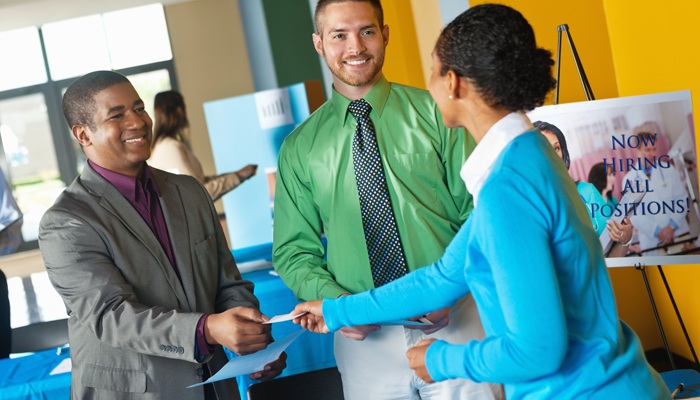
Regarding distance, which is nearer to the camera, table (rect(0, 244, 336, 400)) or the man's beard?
the man's beard

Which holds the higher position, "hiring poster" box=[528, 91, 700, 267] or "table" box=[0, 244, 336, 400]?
"hiring poster" box=[528, 91, 700, 267]

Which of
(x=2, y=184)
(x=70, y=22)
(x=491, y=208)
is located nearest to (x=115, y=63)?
(x=70, y=22)

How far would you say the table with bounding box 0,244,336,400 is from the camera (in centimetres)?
230

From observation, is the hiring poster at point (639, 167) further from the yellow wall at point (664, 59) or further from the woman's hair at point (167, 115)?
the woman's hair at point (167, 115)

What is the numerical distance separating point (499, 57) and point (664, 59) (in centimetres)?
200

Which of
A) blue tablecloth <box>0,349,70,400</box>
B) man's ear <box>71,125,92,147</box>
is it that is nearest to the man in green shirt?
man's ear <box>71,125,92,147</box>

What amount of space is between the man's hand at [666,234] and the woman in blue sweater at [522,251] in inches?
58.2

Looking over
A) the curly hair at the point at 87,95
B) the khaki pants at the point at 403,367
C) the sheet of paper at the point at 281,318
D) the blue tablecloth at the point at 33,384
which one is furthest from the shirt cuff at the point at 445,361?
the blue tablecloth at the point at 33,384

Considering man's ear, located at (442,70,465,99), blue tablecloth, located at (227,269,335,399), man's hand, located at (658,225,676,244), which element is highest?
man's ear, located at (442,70,465,99)

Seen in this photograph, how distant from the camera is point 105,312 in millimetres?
1376

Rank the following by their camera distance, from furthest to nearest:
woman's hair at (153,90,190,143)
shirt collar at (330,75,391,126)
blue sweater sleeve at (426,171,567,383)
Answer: woman's hair at (153,90,190,143) < shirt collar at (330,75,391,126) < blue sweater sleeve at (426,171,567,383)

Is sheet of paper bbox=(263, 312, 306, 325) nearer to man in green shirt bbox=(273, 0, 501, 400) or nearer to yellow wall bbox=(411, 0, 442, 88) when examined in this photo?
man in green shirt bbox=(273, 0, 501, 400)

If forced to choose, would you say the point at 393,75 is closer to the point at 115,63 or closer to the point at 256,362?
the point at 256,362

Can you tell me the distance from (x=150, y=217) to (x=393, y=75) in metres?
3.39
